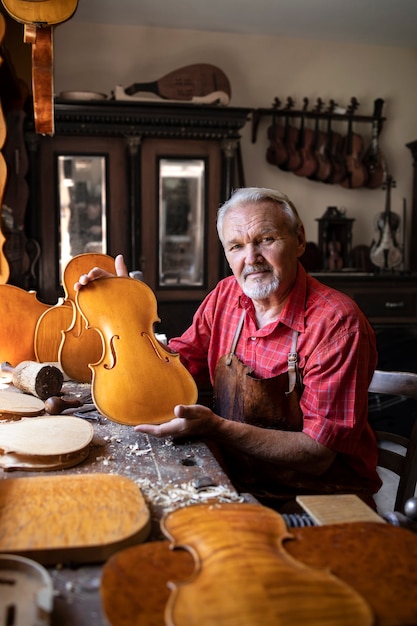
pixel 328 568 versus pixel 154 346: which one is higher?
pixel 154 346

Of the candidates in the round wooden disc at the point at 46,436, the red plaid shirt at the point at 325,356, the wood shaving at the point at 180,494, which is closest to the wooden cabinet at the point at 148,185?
the red plaid shirt at the point at 325,356

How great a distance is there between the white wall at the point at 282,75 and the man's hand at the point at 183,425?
3680 mm

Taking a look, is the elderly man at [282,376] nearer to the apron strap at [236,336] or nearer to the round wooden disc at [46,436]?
the apron strap at [236,336]

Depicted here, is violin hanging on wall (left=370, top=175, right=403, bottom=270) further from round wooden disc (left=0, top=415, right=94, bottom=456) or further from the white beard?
round wooden disc (left=0, top=415, right=94, bottom=456)

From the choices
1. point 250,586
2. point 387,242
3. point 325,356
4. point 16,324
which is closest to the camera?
point 250,586

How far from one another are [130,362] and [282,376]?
0.46 m

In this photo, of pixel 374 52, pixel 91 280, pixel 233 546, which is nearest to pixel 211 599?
pixel 233 546

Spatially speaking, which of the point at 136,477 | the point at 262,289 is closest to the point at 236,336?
the point at 262,289

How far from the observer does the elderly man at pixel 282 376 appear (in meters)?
1.49

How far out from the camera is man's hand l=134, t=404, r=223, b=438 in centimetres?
130

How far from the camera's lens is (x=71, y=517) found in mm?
889

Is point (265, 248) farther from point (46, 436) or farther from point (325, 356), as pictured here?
point (46, 436)

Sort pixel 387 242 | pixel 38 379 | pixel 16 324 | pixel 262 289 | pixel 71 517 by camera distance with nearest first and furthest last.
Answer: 1. pixel 71 517
2. pixel 38 379
3. pixel 262 289
4. pixel 16 324
5. pixel 387 242

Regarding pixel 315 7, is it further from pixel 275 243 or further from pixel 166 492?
pixel 166 492
